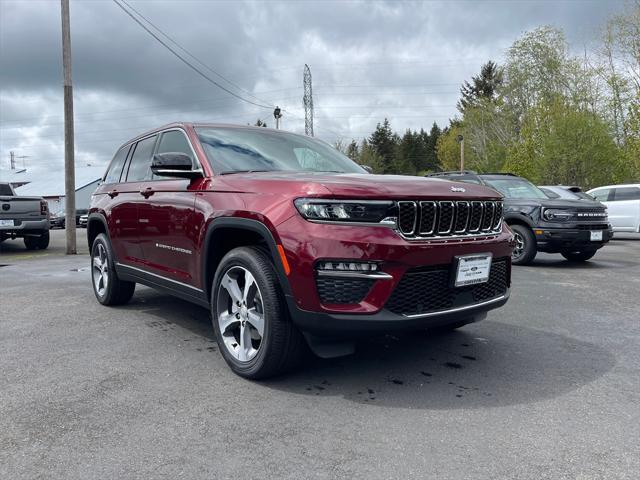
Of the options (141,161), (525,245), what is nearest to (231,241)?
(141,161)

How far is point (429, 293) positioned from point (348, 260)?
56 centimetres

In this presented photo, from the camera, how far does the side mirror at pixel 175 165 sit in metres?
3.72

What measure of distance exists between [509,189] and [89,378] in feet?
28.2

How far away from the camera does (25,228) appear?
12070 mm

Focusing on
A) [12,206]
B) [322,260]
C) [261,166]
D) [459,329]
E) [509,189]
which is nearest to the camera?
[322,260]

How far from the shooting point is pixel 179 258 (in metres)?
4.08

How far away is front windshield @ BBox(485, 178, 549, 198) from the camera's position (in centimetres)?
982

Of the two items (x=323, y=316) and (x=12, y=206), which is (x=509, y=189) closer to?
(x=323, y=316)

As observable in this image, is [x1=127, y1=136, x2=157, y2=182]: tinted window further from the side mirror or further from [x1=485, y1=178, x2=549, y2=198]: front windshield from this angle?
[x1=485, y1=178, x2=549, y2=198]: front windshield

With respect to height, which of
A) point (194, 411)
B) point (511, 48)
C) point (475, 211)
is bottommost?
point (194, 411)

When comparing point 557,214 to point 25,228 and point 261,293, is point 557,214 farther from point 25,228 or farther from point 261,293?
point 25,228

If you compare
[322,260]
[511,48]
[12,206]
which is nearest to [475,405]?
[322,260]

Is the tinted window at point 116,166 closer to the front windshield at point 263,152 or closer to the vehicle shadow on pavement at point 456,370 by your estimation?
the front windshield at point 263,152

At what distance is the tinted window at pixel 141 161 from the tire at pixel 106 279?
2.82ft
